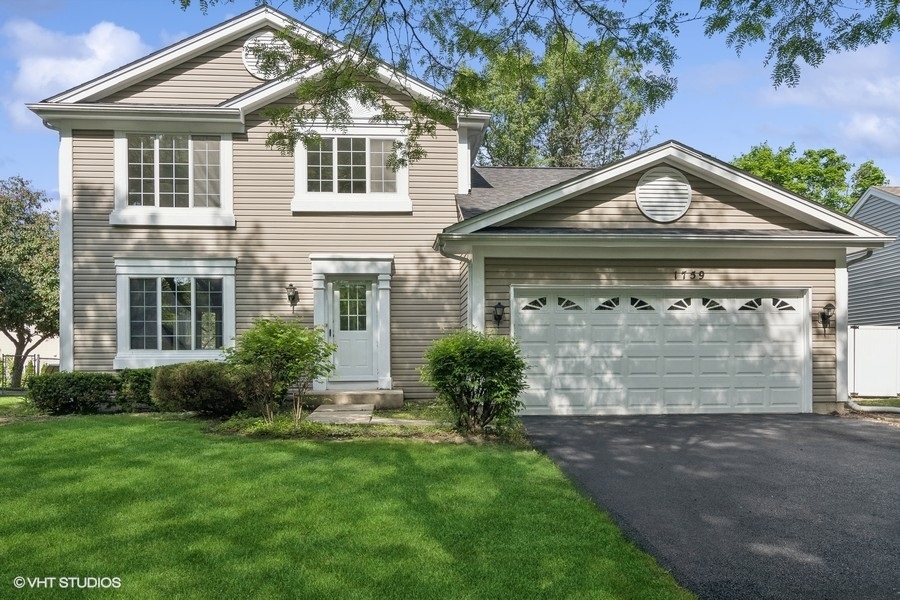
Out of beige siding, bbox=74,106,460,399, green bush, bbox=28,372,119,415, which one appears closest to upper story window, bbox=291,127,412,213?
beige siding, bbox=74,106,460,399

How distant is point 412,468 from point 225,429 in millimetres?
3650

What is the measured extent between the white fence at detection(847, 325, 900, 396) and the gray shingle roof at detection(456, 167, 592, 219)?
7919mm

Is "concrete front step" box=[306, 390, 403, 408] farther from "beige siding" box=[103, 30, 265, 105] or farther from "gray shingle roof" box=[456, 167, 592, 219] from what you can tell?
"beige siding" box=[103, 30, 265, 105]

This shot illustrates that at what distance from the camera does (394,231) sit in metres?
13.2

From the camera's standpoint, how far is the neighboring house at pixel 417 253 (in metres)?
11.6

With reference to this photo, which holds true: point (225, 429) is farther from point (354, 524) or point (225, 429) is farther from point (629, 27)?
point (629, 27)

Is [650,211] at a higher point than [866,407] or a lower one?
higher

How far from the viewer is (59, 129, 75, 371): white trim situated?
12648 mm

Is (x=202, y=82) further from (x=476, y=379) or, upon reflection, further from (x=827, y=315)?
(x=827, y=315)

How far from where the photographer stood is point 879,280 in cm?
2120

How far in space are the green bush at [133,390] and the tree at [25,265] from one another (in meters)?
12.5

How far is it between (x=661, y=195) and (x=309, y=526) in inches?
355

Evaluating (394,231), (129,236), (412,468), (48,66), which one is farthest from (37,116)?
(412,468)

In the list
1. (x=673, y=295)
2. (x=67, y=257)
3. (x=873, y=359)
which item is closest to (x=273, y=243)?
(x=67, y=257)
